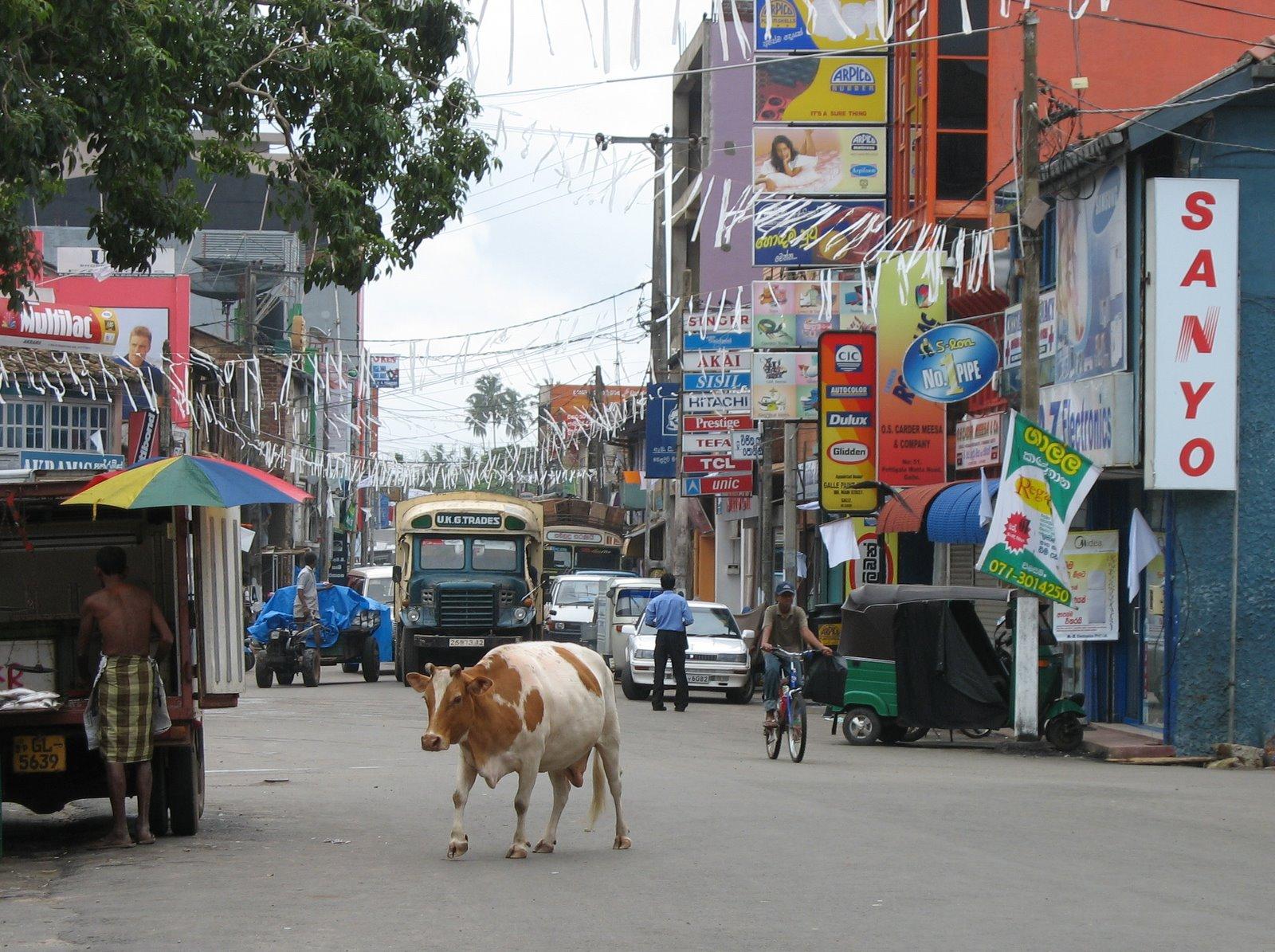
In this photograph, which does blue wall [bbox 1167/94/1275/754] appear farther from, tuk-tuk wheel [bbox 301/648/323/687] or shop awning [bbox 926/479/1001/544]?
tuk-tuk wheel [bbox 301/648/323/687]

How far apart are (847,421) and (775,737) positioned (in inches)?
441

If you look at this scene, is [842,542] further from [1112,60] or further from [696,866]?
[696,866]

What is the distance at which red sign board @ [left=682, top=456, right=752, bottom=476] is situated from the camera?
39.6m

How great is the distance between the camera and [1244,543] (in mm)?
19078

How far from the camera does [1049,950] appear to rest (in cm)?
778

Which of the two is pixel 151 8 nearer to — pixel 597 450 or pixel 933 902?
pixel 933 902

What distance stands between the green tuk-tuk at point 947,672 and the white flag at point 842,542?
9104 millimetres

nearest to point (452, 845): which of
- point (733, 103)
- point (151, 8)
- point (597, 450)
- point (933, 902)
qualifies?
point (933, 902)

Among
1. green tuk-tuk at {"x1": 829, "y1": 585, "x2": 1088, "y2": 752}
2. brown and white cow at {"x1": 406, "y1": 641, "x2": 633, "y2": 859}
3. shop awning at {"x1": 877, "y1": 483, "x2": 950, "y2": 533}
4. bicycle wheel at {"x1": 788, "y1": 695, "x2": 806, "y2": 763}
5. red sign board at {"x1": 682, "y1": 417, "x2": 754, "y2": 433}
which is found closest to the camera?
brown and white cow at {"x1": 406, "y1": 641, "x2": 633, "y2": 859}

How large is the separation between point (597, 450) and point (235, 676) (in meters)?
84.9

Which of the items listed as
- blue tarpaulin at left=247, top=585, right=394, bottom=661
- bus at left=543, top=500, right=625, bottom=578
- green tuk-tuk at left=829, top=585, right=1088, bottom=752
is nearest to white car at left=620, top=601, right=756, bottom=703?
blue tarpaulin at left=247, top=585, right=394, bottom=661

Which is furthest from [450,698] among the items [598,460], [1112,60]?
[598,460]

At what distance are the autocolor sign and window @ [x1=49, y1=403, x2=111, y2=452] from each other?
25.4 meters

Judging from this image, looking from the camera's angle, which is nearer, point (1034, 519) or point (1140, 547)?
point (1140, 547)
